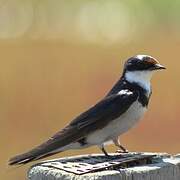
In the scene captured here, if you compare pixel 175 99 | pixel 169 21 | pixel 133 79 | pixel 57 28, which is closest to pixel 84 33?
pixel 57 28

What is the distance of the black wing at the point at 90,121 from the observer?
151 inches

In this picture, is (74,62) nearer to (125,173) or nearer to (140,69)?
(140,69)

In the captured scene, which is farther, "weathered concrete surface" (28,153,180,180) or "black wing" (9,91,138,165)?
"black wing" (9,91,138,165)

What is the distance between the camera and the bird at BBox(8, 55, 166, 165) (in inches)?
158

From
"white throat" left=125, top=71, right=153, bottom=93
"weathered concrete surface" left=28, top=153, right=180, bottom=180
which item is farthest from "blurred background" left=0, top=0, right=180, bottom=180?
"weathered concrete surface" left=28, top=153, right=180, bottom=180

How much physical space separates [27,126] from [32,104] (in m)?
0.97

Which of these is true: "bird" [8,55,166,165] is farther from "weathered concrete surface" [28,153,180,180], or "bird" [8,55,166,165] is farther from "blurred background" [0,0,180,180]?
"blurred background" [0,0,180,180]

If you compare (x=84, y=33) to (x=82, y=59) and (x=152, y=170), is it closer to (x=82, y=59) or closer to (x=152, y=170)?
(x=82, y=59)

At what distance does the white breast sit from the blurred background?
115 centimetres

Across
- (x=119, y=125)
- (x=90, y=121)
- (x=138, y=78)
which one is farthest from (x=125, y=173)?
(x=138, y=78)

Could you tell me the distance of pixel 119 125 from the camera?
4289 mm

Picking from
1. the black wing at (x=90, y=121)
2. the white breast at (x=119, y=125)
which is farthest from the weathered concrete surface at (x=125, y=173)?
the white breast at (x=119, y=125)

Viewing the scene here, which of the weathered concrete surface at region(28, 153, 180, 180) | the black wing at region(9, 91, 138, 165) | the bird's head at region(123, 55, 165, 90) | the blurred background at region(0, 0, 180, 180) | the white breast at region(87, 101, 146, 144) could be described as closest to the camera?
the weathered concrete surface at region(28, 153, 180, 180)

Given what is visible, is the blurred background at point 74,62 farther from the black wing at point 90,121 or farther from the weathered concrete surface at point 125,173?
the weathered concrete surface at point 125,173
